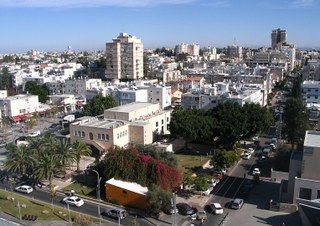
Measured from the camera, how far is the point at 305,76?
104312mm

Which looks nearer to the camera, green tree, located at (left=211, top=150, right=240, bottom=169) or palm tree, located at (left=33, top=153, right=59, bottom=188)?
palm tree, located at (left=33, top=153, right=59, bottom=188)

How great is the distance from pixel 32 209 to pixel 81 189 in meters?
5.43

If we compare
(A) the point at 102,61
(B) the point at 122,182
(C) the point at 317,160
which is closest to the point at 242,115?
(C) the point at 317,160

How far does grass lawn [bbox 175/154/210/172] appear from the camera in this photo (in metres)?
38.7

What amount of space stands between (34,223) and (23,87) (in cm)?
7226

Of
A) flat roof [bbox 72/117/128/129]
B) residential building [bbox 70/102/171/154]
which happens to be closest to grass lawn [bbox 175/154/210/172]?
residential building [bbox 70/102/171/154]

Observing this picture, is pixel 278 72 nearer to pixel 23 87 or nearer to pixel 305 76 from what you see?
pixel 305 76

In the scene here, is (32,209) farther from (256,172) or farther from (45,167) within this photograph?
(256,172)

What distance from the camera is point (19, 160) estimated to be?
1284 inches

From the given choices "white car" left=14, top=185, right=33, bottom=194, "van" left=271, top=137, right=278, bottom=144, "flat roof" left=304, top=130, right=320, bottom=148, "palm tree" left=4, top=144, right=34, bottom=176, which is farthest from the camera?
"van" left=271, top=137, right=278, bottom=144

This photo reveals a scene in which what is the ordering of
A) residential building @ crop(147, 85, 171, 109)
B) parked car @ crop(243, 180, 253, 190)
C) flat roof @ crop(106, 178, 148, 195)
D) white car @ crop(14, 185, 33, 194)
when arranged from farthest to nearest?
residential building @ crop(147, 85, 171, 109), parked car @ crop(243, 180, 253, 190), white car @ crop(14, 185, 33, 194), flat roof @ crop(106, 178, 148, 195)

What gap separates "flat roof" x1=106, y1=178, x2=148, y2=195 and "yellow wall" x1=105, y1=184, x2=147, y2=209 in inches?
10.1

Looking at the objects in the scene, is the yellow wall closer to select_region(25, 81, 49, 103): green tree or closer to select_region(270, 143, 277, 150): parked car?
select_region(270, 143, 277, 150): parked car

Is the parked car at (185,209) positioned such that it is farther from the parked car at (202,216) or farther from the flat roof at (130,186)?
the flat roof at (130,186)
